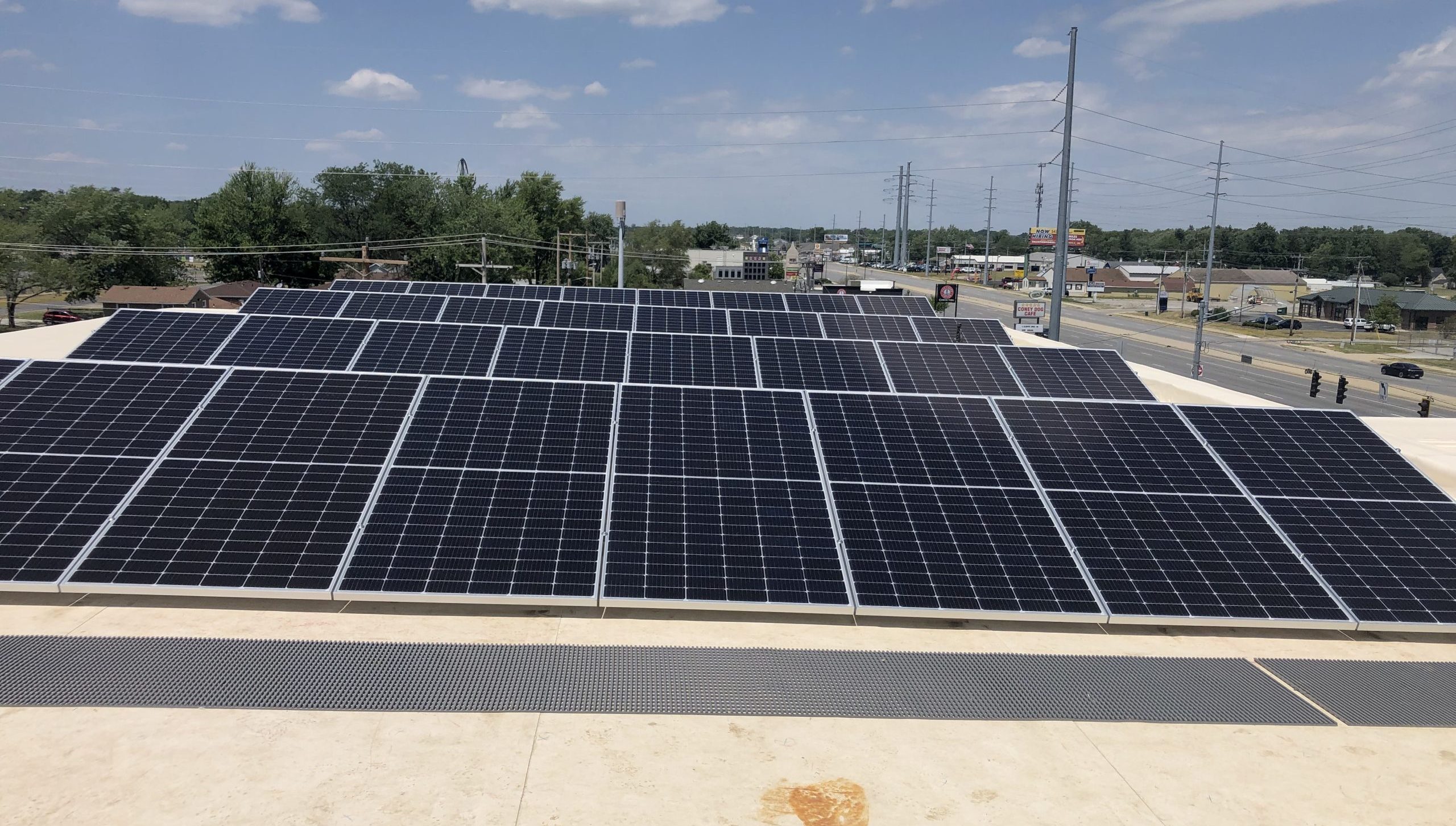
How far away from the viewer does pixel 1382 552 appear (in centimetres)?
1459

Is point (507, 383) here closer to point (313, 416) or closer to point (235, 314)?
point (313, 416)

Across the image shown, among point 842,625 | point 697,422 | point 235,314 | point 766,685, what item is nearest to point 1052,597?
point 842,625

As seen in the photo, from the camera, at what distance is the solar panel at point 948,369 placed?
23.5m

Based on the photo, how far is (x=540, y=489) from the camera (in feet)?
46.5

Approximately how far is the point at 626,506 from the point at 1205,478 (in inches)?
417

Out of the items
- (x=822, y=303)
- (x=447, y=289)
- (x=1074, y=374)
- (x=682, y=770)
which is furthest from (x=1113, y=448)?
(x=447, y=289)

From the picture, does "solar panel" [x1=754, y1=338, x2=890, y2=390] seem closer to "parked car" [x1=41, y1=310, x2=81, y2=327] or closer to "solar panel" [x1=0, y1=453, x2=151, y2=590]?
"solar panel" [x1=0, y1=453, x2=151, y2=590]

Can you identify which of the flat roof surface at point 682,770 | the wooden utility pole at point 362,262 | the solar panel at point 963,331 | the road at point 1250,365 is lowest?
the flat roof surface at point 682,770

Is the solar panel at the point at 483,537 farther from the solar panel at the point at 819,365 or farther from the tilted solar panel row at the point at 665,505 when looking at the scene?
the solar panel at the point at 819,365

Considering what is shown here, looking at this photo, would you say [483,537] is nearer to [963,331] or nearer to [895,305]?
[963,331]

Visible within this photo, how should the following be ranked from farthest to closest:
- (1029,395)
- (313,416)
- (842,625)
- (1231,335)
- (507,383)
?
(1231,335)
(1029,395)
(507,383)
(313,416)
(842,625)

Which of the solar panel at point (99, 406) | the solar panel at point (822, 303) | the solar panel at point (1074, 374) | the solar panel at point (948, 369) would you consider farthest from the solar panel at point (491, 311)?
the solar panel at point (1074, 374)

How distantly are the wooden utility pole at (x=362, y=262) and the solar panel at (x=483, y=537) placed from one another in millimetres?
49327

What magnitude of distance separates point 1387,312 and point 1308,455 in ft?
326
